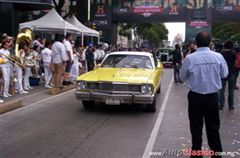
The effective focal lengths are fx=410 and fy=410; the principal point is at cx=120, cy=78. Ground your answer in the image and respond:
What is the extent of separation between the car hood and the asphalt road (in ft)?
2.73

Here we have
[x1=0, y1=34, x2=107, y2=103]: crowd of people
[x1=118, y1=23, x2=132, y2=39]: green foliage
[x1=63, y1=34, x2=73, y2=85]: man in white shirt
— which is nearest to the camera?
[x1=0, y1=34, x2=107, y2=103]: crowd of people

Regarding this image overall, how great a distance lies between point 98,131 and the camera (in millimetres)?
7898

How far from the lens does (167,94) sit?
14.2 m

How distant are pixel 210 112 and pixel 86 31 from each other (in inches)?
734

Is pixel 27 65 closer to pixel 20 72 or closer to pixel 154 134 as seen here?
pixel 20 72

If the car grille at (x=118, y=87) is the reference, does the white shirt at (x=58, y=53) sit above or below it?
above

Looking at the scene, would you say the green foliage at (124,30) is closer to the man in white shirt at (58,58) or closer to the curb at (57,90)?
the curb at (57,90)

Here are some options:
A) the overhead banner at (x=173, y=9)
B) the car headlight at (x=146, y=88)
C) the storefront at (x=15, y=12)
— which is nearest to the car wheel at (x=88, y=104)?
the car headlight at (x=146, y=88)

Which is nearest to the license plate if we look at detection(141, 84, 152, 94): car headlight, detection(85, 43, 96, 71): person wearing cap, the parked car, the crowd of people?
detection(141, 84, 152, 94): car headlight

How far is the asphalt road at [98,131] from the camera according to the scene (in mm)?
6488

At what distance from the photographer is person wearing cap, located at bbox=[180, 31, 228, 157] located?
17.5 feet

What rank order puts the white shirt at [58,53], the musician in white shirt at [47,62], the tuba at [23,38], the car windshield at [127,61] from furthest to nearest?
Result: the musician in white shirt at [47,62], the tuba at [23,38], the white shirt at [58,53], the car windshield at [127,61]

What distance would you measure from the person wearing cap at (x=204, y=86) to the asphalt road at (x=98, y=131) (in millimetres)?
1102

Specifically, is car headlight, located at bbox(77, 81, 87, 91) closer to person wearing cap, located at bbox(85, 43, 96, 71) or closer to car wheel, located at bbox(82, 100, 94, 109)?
car wheel, located at bbox(82, 100, 94, 109)
